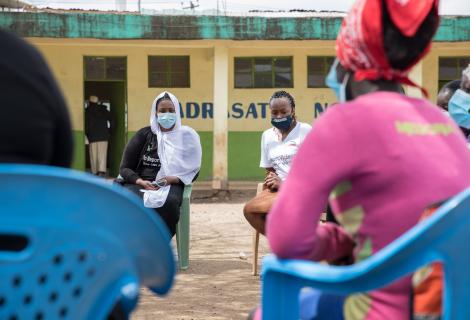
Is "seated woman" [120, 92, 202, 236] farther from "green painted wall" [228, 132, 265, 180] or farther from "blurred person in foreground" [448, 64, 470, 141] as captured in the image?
"green painted wall" [228, 132, 265, 180]

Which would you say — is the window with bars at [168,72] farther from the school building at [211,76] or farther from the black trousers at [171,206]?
the black trousers at [171,206]

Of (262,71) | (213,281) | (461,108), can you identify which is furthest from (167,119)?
(262,71)

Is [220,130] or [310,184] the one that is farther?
[220,130]

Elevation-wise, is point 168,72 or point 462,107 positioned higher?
point 168,72

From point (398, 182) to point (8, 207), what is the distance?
2.54 feet

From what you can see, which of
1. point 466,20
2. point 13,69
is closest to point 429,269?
point 13,69

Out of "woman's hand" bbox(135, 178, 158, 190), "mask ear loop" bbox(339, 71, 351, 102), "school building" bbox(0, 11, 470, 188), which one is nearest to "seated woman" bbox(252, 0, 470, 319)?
"mask ear loop" bbox(339, 71, 351, 102)

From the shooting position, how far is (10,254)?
149cm

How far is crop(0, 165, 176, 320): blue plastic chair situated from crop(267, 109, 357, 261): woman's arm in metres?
0.27

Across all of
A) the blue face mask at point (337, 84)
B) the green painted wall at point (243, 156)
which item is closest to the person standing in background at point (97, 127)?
the green painted wall at point (243, 156)

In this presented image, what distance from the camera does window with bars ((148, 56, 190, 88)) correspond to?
16.0m

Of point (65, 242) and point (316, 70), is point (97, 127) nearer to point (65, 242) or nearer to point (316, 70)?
point (316, 70)

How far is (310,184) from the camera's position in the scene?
1.64 m

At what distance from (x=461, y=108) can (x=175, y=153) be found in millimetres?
2859
